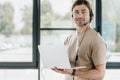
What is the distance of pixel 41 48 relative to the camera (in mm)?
1781

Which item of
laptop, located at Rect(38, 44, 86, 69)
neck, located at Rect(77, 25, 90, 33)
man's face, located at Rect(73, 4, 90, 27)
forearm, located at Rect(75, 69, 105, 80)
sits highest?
man's face, located at Rect(73, 4, 90, 27)

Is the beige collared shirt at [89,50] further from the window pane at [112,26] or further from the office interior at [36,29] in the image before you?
the window pane at [112,26]

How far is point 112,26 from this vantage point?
3262 mm

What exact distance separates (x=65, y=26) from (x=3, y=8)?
927 millimetres

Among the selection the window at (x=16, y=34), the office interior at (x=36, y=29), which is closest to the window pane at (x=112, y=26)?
the office interior at (x=36, y=29)

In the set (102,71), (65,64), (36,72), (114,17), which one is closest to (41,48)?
(65,64)

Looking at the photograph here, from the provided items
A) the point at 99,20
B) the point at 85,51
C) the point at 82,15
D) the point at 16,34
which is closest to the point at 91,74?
the point at 85,51

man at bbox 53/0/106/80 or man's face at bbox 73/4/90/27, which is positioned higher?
man's face at bbox 73/4/90/27

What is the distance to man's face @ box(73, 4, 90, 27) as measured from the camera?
1837 millimetres

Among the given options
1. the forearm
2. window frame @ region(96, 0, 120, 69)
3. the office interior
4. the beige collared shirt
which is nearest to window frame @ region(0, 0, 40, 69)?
the office interior

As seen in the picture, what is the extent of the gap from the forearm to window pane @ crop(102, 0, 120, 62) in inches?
59.8

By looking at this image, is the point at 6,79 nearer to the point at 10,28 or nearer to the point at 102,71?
the point at 10,28

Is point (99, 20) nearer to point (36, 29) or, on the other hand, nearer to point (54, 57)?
point (36, 29)

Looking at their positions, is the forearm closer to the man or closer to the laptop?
the man
